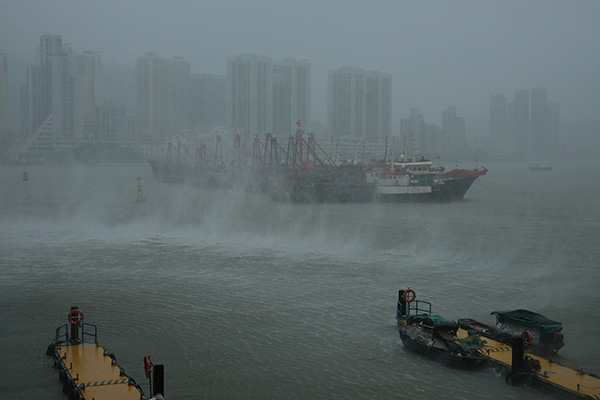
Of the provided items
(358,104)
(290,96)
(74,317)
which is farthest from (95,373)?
(358,104)

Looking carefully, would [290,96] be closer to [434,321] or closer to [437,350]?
[434,321]

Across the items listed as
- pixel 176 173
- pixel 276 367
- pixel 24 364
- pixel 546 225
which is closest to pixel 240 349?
pixel 276 367

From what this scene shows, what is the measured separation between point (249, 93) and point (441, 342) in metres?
22.0

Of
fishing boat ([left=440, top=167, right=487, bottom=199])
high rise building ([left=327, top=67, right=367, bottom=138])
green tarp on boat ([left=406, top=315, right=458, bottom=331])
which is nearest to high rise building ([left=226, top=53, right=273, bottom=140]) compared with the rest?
high rise building ([left=327, top=67, right=367, bottom=138])

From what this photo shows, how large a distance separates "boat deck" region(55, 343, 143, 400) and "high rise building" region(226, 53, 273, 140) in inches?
850

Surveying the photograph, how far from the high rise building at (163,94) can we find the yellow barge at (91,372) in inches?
739

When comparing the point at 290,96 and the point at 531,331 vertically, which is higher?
the point at 290,96

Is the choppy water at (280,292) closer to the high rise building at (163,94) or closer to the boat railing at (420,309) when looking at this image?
the boat railing at (420,309)

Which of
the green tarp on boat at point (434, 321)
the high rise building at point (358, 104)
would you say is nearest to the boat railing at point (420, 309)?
the green tarp on boat at point (434, 321)

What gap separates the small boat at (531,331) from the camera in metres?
4.24

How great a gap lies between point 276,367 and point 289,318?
1095 millimetres

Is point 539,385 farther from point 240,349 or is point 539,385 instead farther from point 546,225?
point 546,225

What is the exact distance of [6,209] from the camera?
14641mm

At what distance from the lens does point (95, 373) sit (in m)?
3.64
